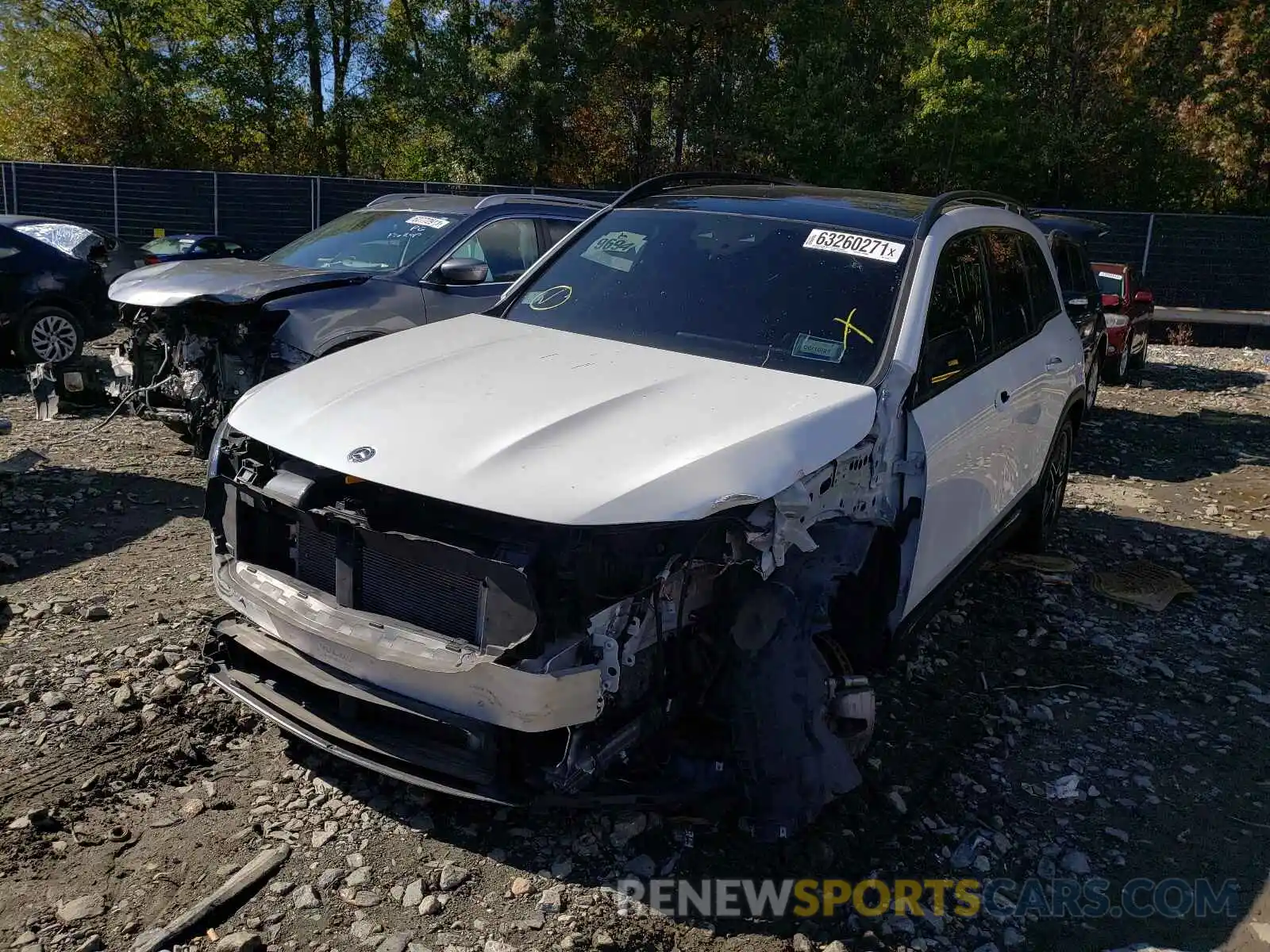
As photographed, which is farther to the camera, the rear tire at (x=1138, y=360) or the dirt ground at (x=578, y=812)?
the rear tire at (x=1138, y=360)

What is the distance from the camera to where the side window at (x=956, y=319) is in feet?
13.2

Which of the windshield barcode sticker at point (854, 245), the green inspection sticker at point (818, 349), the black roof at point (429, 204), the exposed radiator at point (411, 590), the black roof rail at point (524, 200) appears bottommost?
the exposed radiator at point (411, 590)

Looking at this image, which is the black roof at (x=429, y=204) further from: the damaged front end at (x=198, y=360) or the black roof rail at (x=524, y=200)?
the damaged front end at (x=198, y=360)

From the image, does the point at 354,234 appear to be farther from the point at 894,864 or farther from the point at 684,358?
the point at 894,864

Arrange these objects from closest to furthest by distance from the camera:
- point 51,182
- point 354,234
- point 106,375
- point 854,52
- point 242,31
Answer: point 354,234, point 106,375, point 51,182, point 854,52, point 242,31

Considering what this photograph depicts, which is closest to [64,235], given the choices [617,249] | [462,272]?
[462,272]

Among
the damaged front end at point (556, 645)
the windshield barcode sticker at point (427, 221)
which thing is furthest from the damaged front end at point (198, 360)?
the damaged front end at point (556, 645)

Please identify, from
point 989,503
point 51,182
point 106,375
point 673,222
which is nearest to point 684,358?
point 673,222

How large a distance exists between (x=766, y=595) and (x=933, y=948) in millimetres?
1122

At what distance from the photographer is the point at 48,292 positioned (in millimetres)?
9953

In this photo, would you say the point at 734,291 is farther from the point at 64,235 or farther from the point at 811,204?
the point at 64,235

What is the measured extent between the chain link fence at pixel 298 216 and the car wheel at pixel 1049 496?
15.5m

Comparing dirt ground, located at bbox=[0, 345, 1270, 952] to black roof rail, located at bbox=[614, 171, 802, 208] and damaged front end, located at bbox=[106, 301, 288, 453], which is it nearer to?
damaged front end, located at bbox=[106, 301, 288, 453]

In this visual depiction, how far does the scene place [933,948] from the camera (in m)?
2.99
